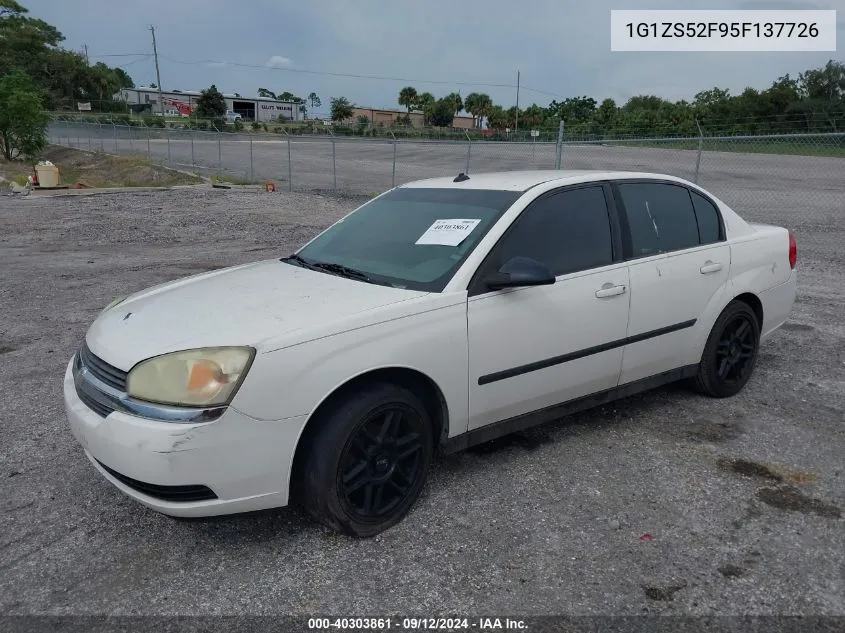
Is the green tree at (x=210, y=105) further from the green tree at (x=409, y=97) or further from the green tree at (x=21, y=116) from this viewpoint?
the green tree at (x=21, y=116)

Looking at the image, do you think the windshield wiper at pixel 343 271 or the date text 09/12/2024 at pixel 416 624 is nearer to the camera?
the date text 09/12/2024 at pixel 416 624

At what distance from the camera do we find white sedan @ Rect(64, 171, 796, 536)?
2750mm

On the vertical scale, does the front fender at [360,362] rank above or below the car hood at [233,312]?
below

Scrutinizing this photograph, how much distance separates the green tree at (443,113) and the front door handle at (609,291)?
98613mm

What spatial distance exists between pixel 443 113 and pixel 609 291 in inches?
3937

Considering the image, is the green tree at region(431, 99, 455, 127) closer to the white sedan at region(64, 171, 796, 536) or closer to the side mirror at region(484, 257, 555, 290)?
the white sedan at region(64, 171, 796, 536)

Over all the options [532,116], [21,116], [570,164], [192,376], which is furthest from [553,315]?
[532,116]

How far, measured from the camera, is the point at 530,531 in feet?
10.4

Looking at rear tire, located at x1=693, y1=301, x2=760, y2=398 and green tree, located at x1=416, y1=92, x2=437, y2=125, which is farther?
green tree, located at x1=416, y1=92, x2=437, y2=125

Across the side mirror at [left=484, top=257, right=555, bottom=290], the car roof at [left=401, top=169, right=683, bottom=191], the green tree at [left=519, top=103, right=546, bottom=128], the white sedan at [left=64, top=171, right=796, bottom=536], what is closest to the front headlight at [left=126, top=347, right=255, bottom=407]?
the white sedan at [left=64, top=171, right=796, bottom=536]

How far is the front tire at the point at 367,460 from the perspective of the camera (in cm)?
288

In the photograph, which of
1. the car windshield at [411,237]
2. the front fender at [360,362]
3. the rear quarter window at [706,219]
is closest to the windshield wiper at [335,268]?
the car windshield at [411,237]

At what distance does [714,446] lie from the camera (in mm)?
4047

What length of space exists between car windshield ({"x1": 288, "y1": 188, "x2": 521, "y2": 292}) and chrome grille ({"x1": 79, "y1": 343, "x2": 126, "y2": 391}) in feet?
3.97
